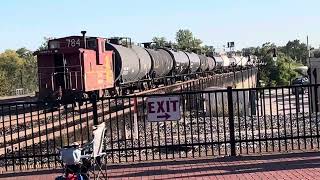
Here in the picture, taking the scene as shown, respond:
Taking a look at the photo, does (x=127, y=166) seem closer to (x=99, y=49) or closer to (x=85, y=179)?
(x=85, y=179)

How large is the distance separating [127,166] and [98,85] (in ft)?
64.0

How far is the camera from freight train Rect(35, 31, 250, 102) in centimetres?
2766

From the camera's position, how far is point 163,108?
1055 centimetres

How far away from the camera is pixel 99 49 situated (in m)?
30.0

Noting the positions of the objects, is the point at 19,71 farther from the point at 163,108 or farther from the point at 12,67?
the point at 163,108

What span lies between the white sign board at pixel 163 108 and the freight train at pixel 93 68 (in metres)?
11.4

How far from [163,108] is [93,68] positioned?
19.1 m

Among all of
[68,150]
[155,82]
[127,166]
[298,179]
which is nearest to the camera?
[68,150]

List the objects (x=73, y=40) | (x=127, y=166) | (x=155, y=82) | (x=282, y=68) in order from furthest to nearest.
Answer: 1. (x=282, y=68)
2. (x=155, y=82)
3. (x=73, y=40)
4. (x=127, y=166)

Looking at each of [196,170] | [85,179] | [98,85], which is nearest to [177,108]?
[196,170]

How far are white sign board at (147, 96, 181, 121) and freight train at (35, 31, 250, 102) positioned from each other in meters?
11.4

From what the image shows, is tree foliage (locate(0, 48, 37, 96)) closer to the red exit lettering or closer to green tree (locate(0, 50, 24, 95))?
green tree (locate(0, 50, 24, 95))

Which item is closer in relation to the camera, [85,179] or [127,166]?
[85,179]

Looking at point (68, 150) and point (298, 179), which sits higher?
point (68, 150)
